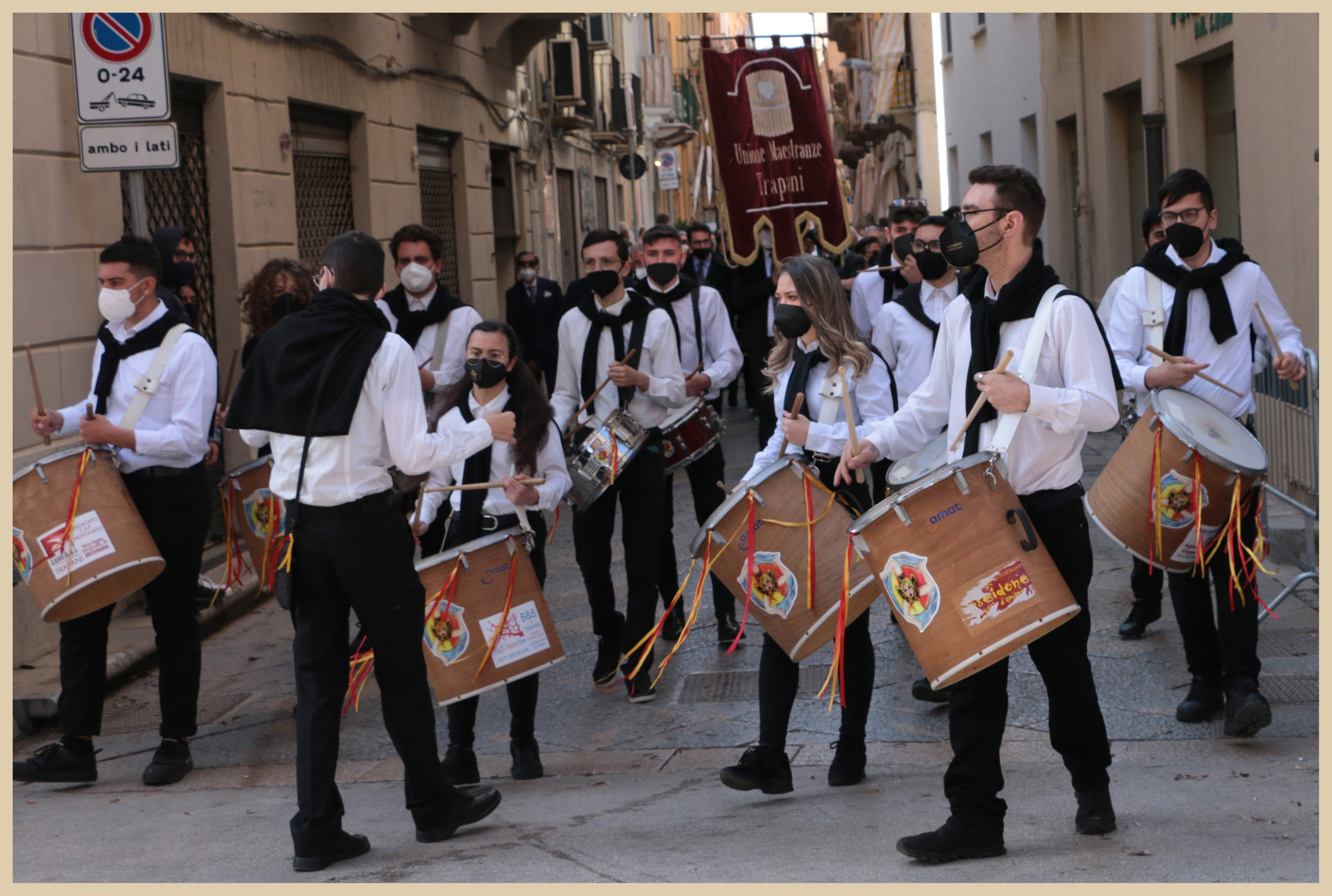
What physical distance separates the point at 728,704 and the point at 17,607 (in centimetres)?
331

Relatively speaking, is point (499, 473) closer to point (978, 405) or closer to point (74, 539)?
point (74, 539)

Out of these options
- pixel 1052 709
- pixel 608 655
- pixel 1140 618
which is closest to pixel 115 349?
pixel 608 655

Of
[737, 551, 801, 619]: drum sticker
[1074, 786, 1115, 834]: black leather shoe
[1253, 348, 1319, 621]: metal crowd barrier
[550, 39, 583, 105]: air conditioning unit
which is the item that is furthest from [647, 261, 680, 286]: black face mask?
[550, 39, 583, 105]: air conditioning unit

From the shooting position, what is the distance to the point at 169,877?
4.02m

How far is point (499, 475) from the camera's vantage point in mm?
5254

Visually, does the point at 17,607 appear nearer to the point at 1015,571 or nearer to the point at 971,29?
the point at 1015,571

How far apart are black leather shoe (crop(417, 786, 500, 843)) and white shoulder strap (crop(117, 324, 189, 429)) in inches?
78.2

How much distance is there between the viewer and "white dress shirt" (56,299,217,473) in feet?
17.6

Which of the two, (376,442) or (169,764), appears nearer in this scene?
(376,442)

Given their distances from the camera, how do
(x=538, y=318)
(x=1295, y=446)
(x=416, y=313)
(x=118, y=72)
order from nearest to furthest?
(x=118, y=72)
(x=416, y=313)
(x=1295, y=446)
(x=538, y=318)

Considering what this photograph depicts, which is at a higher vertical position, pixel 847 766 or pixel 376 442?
pixel 376 442

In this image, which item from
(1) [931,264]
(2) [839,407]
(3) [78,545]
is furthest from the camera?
(1) [931,264]

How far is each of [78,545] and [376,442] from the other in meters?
1.45

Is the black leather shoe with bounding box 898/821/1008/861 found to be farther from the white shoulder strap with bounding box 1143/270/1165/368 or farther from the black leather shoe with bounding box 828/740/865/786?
the white shoulder strap with bounding box 1143/270/1165/368
